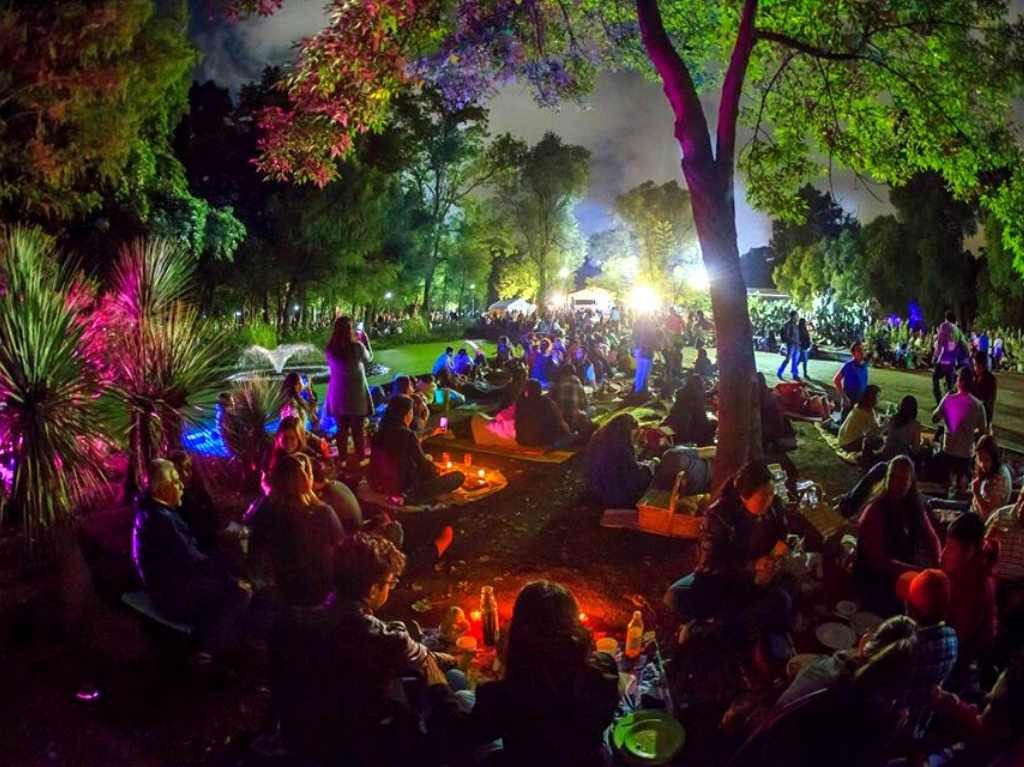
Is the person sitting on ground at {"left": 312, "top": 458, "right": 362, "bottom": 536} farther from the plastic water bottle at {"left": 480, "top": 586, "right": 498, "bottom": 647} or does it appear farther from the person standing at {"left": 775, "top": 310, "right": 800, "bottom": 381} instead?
the person standing at {"left": 775, "top": 310, "right": 800, "bottom": 381}

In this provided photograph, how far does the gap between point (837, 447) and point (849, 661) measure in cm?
825

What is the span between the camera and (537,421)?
10328mm

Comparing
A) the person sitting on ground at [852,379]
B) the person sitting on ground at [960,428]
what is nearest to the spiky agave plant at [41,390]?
the person sitting on ground at [960,428]

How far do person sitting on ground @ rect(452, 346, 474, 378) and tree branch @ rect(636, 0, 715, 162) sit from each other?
10.2 m

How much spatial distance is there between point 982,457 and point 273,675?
5.78 m

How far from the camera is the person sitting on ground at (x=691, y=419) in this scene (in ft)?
33.7

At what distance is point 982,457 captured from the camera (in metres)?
5.84

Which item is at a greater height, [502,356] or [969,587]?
[502,356]

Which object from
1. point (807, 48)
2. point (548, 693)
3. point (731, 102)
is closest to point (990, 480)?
point (731, 102)

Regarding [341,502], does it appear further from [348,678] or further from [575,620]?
[575,620]

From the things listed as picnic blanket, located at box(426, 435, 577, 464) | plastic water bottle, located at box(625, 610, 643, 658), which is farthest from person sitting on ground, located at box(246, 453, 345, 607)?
picnic blanket, located at box(426, 435, 577, 464)

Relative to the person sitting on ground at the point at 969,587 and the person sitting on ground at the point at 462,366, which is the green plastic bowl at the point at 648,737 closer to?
the person sitting on ground at the point at 969,587

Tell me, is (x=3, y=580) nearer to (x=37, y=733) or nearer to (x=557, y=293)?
(x=37, y=733)

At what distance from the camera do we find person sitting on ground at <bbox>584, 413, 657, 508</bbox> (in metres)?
7.56
